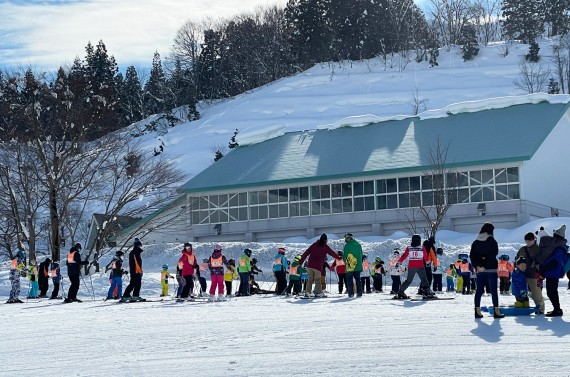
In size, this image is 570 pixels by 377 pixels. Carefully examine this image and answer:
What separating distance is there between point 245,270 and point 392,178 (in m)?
23.0

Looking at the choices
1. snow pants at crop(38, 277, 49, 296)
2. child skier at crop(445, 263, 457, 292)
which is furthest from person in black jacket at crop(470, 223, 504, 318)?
snow pants at crop(38, 277, 49, 296)

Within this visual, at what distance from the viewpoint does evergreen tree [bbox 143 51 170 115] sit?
10150cm

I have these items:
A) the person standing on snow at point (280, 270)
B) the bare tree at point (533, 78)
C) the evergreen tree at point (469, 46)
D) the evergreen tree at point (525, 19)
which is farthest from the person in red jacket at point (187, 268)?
the evergreen tree at point (525, 19)

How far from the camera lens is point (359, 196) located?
1766 inches

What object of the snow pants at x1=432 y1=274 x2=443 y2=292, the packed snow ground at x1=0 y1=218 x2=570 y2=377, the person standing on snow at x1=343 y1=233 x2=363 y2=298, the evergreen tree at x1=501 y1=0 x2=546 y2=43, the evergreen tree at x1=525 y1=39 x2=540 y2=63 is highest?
the evergreen tree at x1=501 y1=0 x2=546 y2=43

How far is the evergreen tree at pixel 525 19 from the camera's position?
97625 millimetres

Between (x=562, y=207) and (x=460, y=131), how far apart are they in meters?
6.13

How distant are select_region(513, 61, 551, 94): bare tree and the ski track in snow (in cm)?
6626

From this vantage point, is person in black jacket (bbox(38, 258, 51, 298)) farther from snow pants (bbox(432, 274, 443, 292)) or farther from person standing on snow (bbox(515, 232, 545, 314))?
person standing on snow (bbox(515, 232, 545, 314))

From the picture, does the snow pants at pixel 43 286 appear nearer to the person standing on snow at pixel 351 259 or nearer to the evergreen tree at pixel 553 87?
the person standing on snow at pixel 351 259

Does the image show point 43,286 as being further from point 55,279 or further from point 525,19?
point 525,19

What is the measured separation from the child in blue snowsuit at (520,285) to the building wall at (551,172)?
27310mm

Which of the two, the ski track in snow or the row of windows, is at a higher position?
the row of windows

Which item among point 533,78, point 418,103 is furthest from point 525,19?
point 418,103
